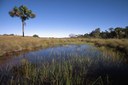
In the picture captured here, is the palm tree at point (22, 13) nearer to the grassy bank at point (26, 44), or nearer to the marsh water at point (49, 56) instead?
the grassy bank at point (26, 44)

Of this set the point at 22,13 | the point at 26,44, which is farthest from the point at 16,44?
the point at 22,13

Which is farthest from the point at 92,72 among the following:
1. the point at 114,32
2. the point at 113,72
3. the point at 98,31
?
the point at 98,31

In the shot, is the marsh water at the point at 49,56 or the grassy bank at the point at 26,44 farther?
the grassy bank at the point at 26,44

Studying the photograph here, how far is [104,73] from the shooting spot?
28.0 feet

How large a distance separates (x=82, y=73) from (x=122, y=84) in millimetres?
2295

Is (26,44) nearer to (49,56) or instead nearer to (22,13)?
(49,56)

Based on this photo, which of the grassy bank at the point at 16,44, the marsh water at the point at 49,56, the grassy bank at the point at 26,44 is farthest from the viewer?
the grassy bank at the point at 16,44

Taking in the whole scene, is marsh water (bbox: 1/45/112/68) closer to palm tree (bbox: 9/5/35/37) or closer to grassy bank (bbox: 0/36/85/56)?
grassy bank (bbox: 0/36/85/56)

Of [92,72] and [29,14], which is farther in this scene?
[29,14]

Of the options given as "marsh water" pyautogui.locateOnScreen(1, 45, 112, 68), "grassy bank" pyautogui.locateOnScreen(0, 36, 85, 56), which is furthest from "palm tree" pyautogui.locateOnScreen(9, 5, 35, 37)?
"marsh water" pyautogui.locateOnScreen(1, 45, 112, 68)

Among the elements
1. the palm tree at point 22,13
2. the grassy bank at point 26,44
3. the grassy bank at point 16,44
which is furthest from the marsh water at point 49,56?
the palm tree at point 22,13

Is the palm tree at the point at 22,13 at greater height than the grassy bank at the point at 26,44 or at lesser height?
greater

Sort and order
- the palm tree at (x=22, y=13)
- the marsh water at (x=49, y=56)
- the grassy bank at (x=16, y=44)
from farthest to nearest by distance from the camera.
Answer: the palm tree at (x=22, y=13) < the grassy bank at (x=16, y=44) < the marsh water at (x=49, y=56)

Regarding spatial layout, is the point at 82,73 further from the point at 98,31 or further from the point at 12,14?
the point at 98,31
